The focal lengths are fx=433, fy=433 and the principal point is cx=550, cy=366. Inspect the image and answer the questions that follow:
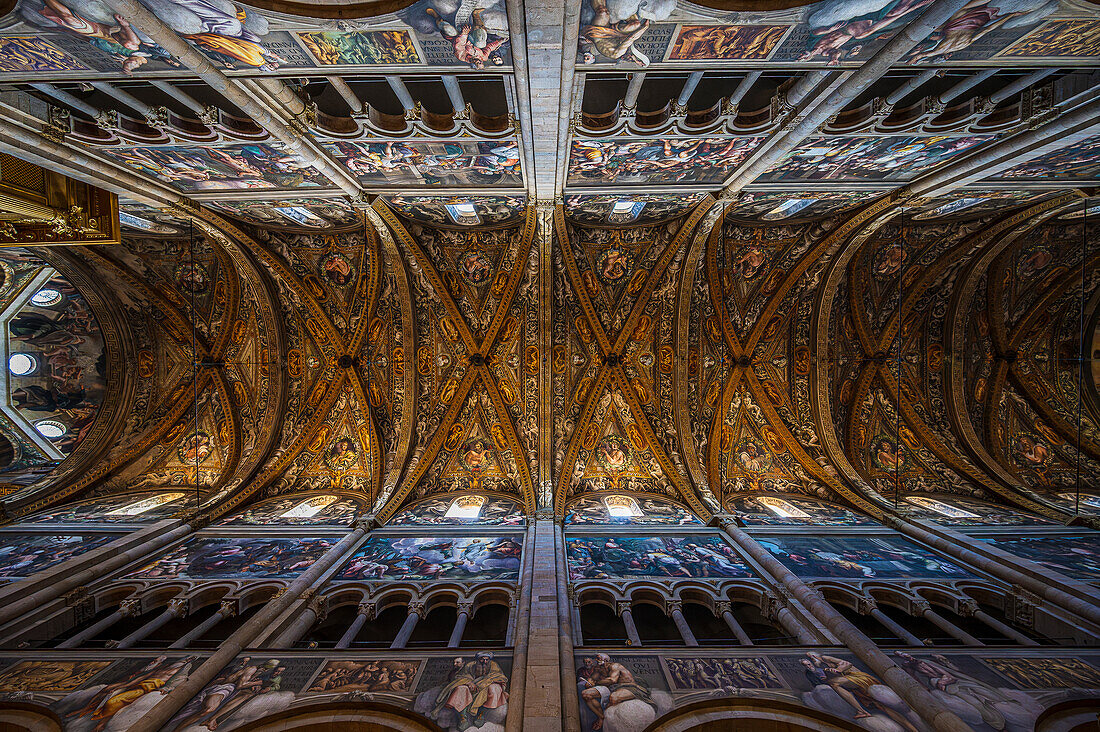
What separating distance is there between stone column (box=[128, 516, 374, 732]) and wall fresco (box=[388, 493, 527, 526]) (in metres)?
1.83

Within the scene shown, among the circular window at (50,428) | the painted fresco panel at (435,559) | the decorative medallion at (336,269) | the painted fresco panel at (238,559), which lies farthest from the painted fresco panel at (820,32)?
the circular window at (50,428)

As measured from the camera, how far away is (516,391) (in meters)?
13.6

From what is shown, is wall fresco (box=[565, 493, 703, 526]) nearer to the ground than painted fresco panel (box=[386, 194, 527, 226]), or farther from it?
nearer to the ground

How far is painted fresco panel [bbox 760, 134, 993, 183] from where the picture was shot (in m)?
7.78

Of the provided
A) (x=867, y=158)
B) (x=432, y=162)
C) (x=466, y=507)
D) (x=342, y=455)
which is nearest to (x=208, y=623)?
(x=466, y=507)

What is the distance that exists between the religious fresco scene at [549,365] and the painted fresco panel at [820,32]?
5cm

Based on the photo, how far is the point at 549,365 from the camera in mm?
13234

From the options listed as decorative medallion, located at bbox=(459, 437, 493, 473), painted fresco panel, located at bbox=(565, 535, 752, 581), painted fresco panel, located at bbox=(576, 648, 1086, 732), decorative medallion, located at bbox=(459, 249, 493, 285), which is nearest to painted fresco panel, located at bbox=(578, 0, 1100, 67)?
decorative medallion, located at bbox=(459, 249, 493, 285)

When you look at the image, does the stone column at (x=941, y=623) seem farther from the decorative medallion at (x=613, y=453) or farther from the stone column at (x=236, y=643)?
the stone column at (x=236, y=643)

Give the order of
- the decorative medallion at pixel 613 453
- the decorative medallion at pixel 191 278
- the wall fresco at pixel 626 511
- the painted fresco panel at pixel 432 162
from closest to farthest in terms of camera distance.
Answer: the painted fresco panel at pixel 432 162
the wall fresco at pixel 626 511
the decorative medallion at pixel 191 278
the decorative medallion at pixel 613 453

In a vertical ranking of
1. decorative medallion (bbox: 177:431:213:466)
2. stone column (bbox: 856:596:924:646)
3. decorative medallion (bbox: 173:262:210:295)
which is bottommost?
stone column (bbox: 856:596:924:646)

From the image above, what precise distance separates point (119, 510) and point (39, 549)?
2294mm

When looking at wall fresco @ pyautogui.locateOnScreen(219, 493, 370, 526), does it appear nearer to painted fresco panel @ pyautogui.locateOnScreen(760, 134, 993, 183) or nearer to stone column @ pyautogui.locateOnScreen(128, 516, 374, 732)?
stone column @ pyautogui.locateOnScreen(128, 516, 374, 732)

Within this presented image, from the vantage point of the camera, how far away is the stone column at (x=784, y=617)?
693 cm
